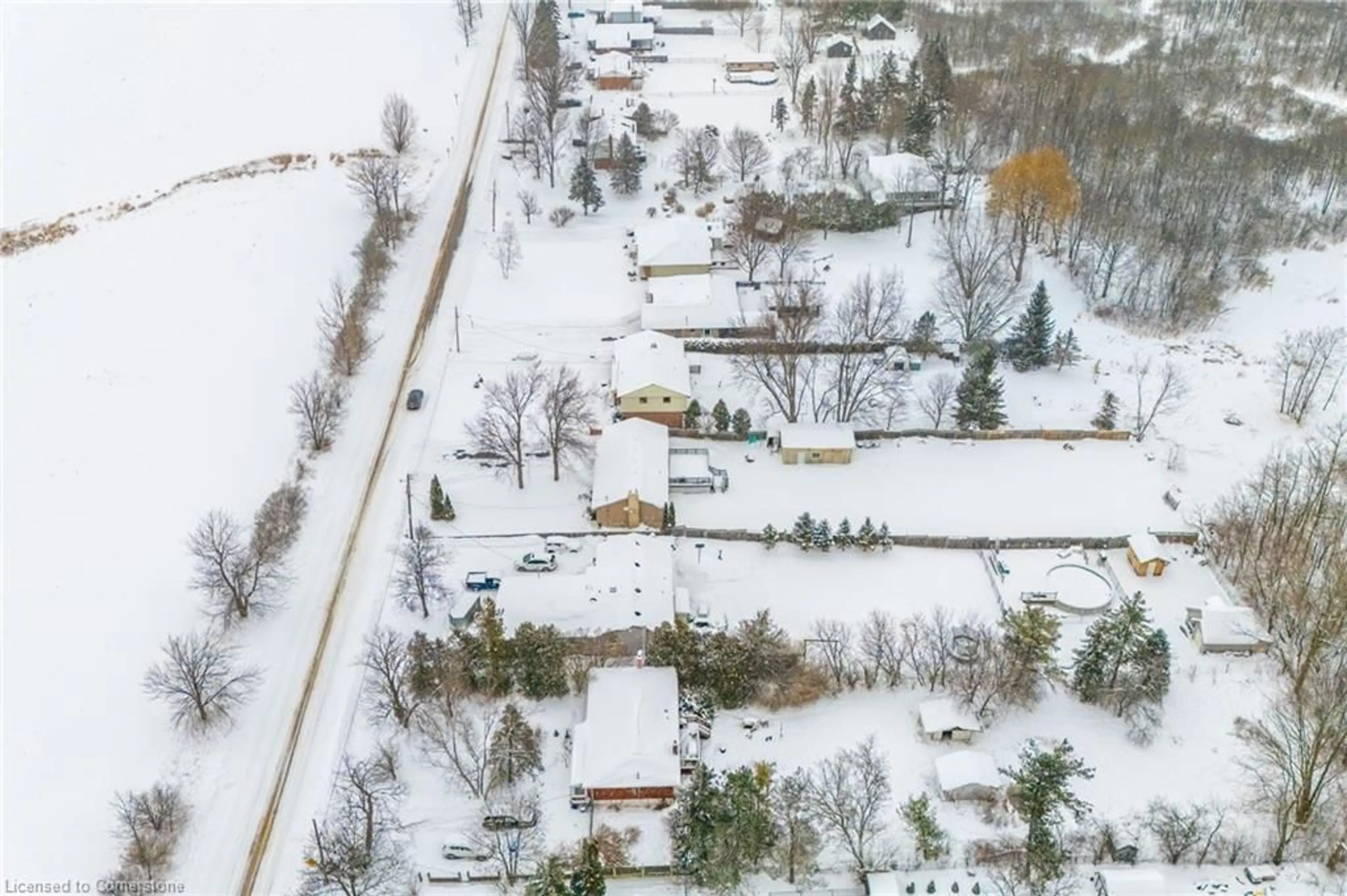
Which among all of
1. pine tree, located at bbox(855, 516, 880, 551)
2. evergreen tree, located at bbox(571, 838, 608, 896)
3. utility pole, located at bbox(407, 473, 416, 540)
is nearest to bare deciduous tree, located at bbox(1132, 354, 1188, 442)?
pine tree, located at bbox(855, 516, 880, 551)

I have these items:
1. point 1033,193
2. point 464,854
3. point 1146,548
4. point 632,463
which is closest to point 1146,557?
point 1146,548

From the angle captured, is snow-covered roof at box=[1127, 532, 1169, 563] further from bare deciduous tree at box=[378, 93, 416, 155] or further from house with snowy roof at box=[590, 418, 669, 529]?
bare deciduous tree at box=[378, 93, 416, 155]

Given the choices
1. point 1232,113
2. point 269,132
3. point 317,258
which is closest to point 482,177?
point 317,258

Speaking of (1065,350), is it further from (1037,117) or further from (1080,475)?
(1037,117)

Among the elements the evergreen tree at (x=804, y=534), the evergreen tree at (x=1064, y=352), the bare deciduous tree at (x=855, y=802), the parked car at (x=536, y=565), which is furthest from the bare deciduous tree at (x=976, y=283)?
the bare deciduous tree at (x=855, y=802)

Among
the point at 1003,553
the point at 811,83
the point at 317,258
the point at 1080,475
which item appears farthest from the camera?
the point at 811,83

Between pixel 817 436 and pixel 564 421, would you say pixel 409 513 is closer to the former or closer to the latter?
pixel 564 421
